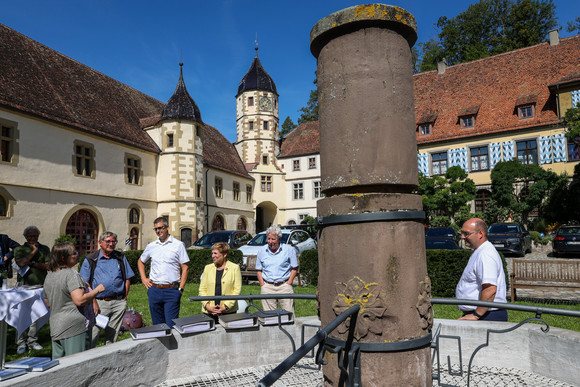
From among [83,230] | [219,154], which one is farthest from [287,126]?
[83,230]

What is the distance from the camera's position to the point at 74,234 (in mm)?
18578

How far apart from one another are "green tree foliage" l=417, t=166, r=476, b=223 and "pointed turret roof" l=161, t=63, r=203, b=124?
556 inches

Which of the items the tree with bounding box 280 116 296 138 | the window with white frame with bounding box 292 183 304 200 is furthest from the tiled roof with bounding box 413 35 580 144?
the tree with bounding box 280 116 296 138

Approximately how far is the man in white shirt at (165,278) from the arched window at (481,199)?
1008 inches

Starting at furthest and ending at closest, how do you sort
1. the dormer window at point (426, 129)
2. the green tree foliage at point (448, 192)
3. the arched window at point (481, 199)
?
the dormer window at point (426, 129), the arched window at point (481, 199), the green tree foliage at point (448, 192)

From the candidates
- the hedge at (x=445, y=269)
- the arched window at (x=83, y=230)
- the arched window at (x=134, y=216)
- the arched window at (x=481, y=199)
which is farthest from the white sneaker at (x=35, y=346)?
the arched window at (x=481, y=199)

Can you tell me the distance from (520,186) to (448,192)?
4.10 metres

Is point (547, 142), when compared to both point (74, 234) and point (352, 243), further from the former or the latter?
point (352, 243)

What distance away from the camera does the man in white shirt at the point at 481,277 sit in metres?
3.61

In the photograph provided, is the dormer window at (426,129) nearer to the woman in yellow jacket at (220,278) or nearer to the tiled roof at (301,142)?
the tiled roof at (301,142)

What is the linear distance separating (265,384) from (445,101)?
32.1m

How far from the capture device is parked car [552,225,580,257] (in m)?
16.5

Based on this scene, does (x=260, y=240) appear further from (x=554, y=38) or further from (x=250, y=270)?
(x=554, y=38)

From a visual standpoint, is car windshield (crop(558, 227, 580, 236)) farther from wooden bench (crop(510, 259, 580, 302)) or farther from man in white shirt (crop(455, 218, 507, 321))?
man in white shirt (crop(455, 218, 507, 321))
